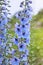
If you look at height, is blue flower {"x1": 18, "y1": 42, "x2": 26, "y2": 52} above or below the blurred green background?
below

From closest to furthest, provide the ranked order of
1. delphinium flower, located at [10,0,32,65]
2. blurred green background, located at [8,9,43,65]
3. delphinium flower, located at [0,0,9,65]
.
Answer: delphinium flower, located at [10,0,32,65]
delphinium flower, located at [0,0,9,65]
blurred green background, located at [8,9,43,65]

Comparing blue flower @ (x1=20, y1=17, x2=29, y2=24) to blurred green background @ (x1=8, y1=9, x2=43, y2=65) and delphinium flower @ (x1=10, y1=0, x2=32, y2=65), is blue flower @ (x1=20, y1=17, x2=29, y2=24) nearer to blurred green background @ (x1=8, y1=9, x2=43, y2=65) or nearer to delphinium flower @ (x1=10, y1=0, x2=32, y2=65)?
delphinium flower @ (x1=10, y1=0, x2=32, y2=65)

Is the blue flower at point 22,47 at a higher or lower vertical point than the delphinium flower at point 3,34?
lower

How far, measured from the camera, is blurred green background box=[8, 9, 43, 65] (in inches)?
188

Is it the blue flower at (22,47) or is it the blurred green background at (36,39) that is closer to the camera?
the blue flower at (22,47)

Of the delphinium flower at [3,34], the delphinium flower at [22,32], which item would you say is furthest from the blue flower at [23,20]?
the delphinium flower at [3,34]

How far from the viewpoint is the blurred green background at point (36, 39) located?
4.78 m

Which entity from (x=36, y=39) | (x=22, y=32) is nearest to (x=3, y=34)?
(x=22, y=32)

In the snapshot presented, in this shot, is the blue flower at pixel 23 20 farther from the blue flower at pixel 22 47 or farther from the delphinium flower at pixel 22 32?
the blue flower at pixel 22 47

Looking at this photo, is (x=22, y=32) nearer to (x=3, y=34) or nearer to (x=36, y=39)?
(x=3, y=34)

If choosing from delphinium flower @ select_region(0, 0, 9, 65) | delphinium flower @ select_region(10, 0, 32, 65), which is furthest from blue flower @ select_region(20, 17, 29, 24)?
delphinium flower @ select_region(0, 0, 9, 65)

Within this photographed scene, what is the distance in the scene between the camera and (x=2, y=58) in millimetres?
3799

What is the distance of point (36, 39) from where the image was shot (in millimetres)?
6449

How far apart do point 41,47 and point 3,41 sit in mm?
2385
